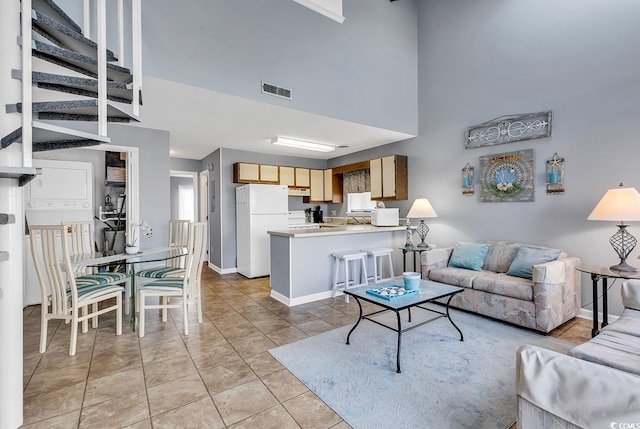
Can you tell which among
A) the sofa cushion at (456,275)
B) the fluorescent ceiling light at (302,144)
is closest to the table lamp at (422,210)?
the sofa cushion at (456,275)

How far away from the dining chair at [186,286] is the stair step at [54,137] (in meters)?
1.32

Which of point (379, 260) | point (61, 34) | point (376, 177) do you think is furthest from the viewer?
point (376, 177)

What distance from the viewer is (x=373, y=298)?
8.18 ft

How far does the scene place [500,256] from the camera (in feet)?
12.3

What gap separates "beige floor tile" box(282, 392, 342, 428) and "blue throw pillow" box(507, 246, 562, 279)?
2.65 m

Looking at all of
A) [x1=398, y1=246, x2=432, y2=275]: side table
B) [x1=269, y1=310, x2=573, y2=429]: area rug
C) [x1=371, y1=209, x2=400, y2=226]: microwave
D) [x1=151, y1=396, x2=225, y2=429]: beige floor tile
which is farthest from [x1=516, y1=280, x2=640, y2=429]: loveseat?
[x1=371, y1=209, x2=400, y2=226]: microwave

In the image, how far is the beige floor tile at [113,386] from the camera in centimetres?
198

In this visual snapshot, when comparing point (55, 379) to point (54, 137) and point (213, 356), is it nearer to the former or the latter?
point (213, 356)

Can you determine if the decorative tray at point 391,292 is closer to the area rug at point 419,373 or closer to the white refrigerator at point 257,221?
the area rug at point 419,373

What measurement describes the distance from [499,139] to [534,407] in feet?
12.1

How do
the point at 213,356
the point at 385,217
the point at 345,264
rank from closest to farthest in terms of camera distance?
the point at 213,356 → the point at 345,264 → the point at 385,217

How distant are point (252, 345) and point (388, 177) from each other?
12.1 feet

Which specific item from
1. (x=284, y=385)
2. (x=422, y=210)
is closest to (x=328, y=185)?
(x=422, y=210)

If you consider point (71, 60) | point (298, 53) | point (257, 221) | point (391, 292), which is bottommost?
point (391, 292)
